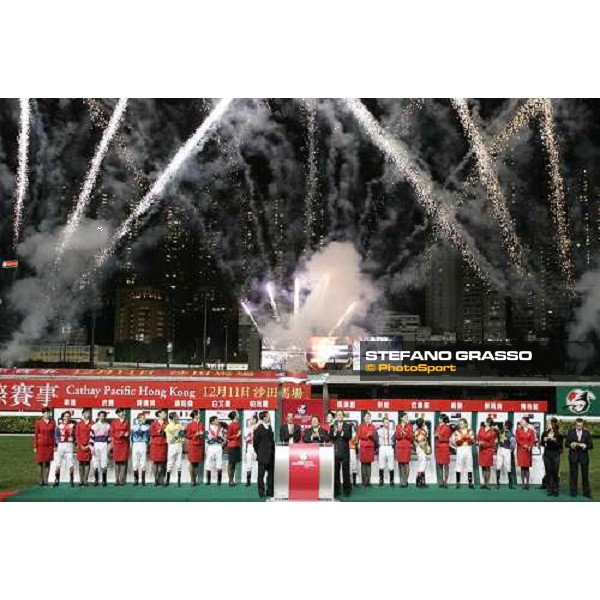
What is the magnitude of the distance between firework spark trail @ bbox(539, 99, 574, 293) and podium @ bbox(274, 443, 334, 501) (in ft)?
14.3

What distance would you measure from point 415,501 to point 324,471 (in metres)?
1.06

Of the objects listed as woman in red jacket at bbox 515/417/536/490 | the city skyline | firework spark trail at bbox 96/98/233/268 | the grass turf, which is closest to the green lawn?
the grass turf

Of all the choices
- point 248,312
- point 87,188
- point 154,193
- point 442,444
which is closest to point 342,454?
point 442,444

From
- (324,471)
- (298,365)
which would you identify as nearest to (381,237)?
(298,365)

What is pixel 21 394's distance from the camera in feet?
28.2

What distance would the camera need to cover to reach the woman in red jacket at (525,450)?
816 cm

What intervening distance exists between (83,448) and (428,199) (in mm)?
5398

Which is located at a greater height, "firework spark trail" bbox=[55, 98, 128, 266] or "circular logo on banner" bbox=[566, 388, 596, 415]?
"firework spark trail" bbox=[55, 98, 128, 266]

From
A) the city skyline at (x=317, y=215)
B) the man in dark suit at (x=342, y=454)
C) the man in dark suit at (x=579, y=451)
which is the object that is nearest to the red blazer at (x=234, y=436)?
the man in dark suit at (x=342, y=454)

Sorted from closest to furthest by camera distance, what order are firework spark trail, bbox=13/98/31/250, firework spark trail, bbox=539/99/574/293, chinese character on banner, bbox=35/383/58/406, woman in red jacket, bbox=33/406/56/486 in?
woman in red jacket, bbox=33/406/56/486, chinese character on banner, bbox=35/383/58/406, firework spark trail, bbox=13/98/31/250, firework spark trail, bbox=539/99/574/293

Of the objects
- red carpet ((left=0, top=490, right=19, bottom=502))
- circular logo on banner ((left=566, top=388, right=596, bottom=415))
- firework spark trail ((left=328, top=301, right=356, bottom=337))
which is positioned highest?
firework spark trail ((left=328, top=301, right=356, bottom=337))

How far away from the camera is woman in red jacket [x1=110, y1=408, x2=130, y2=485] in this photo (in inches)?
320

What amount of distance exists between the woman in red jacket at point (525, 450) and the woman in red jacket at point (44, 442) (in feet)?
17.7

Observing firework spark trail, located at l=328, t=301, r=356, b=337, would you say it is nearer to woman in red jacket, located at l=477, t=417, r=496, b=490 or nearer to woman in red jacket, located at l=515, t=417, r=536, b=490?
woman in red jacket, located at l=477, t=417, r=496, b=490
